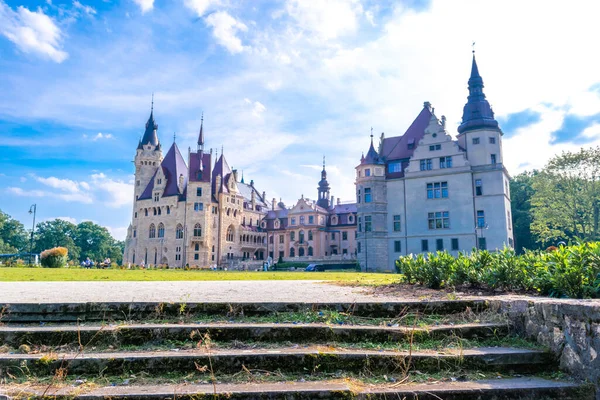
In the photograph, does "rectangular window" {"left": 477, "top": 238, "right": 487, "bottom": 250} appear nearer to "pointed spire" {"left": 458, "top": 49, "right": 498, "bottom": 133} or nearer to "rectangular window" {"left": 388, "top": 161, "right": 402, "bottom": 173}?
"pointed spire" {"left": 458, "top": 49, "right": 498, "bottom": 133}

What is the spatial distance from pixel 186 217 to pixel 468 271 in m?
62.5

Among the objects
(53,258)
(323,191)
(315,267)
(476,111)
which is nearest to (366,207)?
(315,267)

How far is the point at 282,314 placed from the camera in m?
5.41

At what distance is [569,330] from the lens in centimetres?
410

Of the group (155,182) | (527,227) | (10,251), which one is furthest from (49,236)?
(527,227)

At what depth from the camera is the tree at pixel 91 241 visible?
3718 inches

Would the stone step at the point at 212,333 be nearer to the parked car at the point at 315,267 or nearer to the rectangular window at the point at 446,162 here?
the rectangular window at the point at 446,162

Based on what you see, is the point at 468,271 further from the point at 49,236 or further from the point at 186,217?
the point at 49,236

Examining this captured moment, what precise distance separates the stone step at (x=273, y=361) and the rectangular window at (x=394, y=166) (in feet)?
140

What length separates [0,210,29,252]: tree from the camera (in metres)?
84.7

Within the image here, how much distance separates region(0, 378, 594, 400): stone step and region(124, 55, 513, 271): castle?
66.2ft

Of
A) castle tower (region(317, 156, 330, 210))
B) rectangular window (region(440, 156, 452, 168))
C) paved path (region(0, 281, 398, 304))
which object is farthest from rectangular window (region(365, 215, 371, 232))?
paved path (region(0, 281, 398, 304))

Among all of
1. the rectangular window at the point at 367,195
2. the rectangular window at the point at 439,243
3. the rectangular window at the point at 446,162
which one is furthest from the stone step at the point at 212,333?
the rectangular window at the point at 367,195

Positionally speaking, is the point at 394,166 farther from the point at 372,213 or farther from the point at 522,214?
the point at 522,214
